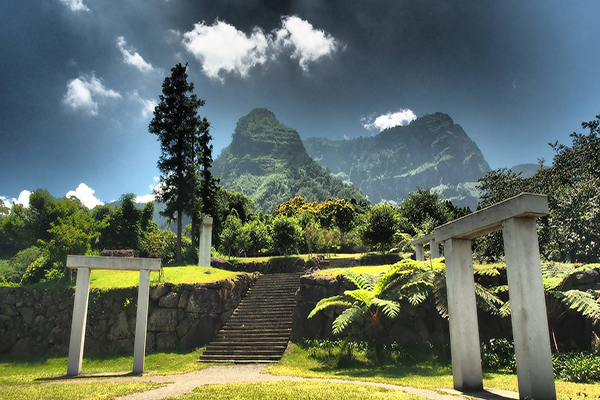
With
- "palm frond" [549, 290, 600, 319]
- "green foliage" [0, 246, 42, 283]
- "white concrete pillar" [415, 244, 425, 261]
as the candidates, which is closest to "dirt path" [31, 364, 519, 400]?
"palm frond" [549, 290, 600, 319]

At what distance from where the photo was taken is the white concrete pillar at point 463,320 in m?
7.52

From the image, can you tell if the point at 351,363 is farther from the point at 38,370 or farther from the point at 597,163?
the point at 597,163

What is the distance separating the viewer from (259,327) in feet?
50.5

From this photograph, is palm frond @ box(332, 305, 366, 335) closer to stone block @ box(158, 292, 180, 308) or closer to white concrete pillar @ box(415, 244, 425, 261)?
white concrete pillar @ box(415, 244, 425, 261)

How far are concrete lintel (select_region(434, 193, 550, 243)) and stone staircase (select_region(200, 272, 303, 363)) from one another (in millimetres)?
8007

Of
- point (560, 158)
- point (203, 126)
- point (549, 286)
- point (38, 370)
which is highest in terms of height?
point (203, 126)

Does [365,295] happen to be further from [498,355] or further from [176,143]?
[176,143]

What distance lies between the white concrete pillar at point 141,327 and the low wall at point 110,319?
2.95m

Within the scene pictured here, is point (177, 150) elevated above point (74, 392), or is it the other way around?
point (177, 150)

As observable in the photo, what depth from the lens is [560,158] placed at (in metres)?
24.3

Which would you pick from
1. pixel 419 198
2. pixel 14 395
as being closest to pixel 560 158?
pixel 419 198

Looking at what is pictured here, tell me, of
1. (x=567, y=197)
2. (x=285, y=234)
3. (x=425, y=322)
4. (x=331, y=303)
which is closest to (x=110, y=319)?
(x=331, y=303)

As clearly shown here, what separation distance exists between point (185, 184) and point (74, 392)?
56.0 ft

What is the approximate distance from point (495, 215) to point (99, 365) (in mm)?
13347
